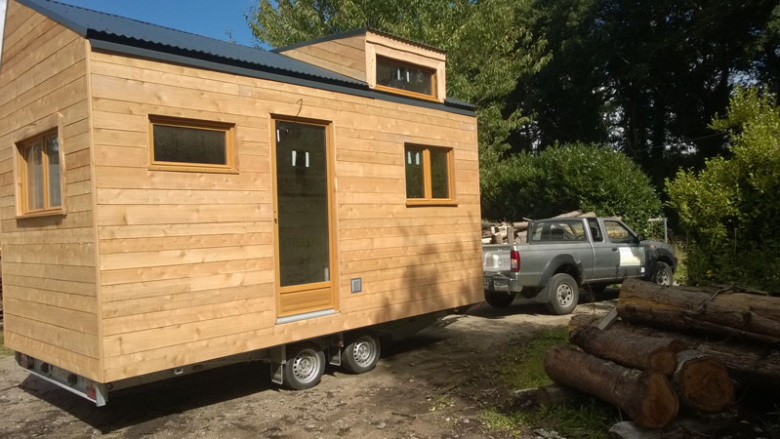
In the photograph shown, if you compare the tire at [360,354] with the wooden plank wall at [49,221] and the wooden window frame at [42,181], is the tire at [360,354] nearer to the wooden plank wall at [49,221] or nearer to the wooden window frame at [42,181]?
the wooden plank wall at [49,221]

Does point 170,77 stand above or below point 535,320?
above

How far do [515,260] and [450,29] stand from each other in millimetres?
10373

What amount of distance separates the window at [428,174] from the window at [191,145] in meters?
2.65

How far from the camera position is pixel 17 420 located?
234 inches

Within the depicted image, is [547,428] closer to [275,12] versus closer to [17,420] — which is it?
[17,420]

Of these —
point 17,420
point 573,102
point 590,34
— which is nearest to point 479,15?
point 590,34

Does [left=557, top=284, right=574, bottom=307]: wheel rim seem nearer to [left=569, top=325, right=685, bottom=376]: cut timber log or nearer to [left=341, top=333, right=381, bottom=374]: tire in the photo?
[left=341, top=333, right=381, bottom=374]: tire

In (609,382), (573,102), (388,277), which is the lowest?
(609,382)

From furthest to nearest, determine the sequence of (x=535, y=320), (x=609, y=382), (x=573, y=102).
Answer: (x=573, y=102) → (x=535, y=320) → (x=609, y=382)

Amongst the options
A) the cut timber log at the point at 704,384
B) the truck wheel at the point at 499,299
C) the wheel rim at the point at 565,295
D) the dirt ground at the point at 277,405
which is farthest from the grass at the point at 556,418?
the truck wheel at the point at 499,299

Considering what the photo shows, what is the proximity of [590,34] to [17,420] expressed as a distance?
95.9ft

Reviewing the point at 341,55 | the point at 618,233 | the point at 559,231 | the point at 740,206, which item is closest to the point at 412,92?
the point at 341,55

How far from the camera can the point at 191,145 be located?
5.70 m

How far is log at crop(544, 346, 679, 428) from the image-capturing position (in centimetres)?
447
